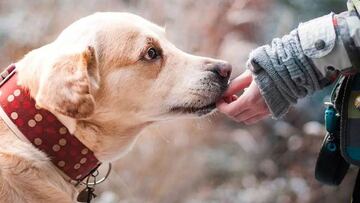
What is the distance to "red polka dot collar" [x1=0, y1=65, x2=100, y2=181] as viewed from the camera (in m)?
1.22

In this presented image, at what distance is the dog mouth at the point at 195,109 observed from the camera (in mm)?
1388

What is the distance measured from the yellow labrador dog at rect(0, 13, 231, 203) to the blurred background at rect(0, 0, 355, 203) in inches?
26.9

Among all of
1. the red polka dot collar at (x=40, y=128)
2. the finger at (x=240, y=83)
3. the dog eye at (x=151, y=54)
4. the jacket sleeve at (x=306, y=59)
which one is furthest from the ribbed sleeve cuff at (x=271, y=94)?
the red polka dot collar at (x=40, y=128)

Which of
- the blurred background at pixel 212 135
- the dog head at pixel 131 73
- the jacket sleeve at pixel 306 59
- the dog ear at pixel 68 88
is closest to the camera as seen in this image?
the jacket sleeve at pixel 306 59

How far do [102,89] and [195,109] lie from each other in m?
0.24

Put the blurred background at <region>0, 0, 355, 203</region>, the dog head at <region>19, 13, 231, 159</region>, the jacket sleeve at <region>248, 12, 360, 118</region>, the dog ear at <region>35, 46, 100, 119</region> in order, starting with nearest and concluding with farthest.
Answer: the jacket sleeve at <region>248, 12, 360, 118</region> → the dog ear at <region>35, 46, 100, 119</region> → the dog head at <region>19, 13, 231, 159</region> → the blurred background at <region>0, 0, 355, 203</region>

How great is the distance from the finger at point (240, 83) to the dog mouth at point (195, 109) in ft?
0.16

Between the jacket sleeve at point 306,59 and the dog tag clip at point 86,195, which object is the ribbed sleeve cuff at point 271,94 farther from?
the dog tag clip at point 86,195

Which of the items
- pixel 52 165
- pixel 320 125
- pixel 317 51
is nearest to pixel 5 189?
pixel 52 165

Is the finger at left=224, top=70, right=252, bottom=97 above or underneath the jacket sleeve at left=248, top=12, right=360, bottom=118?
underneath

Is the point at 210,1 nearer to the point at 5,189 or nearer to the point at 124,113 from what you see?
the point at 124,113

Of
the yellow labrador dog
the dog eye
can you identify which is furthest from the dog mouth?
the dog eye

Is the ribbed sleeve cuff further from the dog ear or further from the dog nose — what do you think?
the dog ear

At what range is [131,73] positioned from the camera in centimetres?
136
